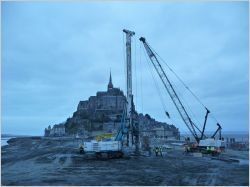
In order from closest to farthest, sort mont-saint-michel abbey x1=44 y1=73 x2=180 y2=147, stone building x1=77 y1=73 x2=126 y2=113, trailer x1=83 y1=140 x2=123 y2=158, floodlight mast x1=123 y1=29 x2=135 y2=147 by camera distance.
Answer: trailer x1=83 y1=140 x2=123 y2=158 → floodlight mast x1=123 y1=29 x2=135 y2=147 → mont-saint-michel abbey x1=44 y1=73 x2=180 y2=147 → stone building x1=77 y1=73 x2=126 y2=113

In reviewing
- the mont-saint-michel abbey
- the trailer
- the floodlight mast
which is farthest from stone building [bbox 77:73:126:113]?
the trailer

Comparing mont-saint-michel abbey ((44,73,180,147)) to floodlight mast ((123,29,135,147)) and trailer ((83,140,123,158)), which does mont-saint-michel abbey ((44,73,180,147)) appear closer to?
floodlight mast ((123,29,135,147))

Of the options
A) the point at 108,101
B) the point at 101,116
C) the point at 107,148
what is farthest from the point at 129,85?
the point at 108,101

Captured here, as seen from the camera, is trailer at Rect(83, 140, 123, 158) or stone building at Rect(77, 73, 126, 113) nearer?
trailer at Rect(83, 140, 123, 158)

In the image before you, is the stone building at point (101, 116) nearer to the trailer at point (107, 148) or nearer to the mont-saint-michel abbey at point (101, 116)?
the mont-saint-michel abbey at point (101, 116)

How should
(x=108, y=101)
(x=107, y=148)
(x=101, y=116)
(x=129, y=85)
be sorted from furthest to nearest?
1. (x=108, y=101)
2. (x=101, y=116)
3. (x=129, y=85)
4. (x=107, y=148)

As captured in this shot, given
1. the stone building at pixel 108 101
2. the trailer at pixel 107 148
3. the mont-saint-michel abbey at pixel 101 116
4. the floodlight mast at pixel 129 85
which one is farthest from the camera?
the stone building at pixel 108 101

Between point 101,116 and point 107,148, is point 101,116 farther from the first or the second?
point 107,148

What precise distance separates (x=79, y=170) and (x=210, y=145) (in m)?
27.6

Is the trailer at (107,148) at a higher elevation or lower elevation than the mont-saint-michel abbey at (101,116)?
lower

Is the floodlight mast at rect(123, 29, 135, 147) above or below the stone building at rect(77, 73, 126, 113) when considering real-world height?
below

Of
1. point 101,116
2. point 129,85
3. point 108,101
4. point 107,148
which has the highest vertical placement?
point 108,101

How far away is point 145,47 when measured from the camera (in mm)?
54344

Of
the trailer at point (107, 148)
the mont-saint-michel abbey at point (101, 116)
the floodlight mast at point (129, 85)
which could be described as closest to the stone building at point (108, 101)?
the mont-saint-michel abbey at point (101, 116)
